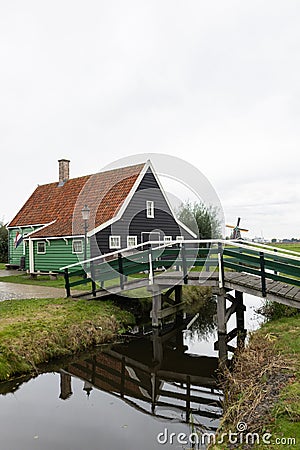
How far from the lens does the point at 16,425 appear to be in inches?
234

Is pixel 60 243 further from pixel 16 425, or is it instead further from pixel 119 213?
pixel 16 425

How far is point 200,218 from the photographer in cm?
2692

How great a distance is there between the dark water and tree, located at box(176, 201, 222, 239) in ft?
48.8

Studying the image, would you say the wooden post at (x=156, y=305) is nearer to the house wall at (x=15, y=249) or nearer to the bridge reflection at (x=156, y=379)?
the bridge reflection at (x=156, y=379)

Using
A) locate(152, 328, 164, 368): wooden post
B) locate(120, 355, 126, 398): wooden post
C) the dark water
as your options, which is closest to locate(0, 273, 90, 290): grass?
locate(152, 328, 164, 368): wooden post

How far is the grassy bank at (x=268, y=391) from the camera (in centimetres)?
435

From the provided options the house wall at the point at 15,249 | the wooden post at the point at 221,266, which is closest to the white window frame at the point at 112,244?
the house wall at the point at 15,249

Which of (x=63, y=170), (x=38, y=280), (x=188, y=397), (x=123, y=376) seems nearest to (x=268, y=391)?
(x=188, y=397)

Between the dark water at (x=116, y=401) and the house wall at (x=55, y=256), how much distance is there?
30.9 feet

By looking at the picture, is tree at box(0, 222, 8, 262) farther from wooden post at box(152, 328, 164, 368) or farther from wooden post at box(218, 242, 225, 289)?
wooden post at box(218, 242, 225, 289)

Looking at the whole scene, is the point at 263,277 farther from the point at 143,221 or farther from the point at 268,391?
the point at 143,221

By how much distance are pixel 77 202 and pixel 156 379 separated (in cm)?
1437

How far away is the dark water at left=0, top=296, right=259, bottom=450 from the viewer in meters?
5.52

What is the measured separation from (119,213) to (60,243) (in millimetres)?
3321
